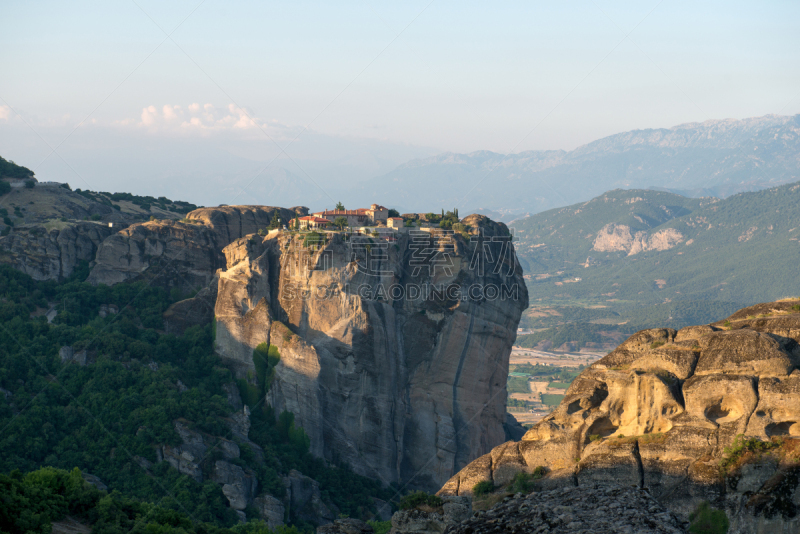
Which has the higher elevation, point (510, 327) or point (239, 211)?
point (239, 211)

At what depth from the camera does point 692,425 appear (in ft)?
101

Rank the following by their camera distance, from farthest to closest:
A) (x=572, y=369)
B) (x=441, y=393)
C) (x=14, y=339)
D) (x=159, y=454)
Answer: (x=572, y=369) < (x=441, y=393) < (x=14, y=339) < (x=159, y=454)

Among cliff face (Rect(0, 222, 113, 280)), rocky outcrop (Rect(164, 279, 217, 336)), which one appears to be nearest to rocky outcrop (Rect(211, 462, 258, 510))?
rocky outcrop (Rect(164, 279, 217, 336))

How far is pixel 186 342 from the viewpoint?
6278 centimetres

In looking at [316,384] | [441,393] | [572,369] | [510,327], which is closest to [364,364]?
[316,384]

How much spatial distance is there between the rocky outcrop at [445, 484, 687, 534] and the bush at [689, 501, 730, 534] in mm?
4022

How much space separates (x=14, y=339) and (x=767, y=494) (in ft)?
162

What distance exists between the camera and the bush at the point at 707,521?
2809 centimetres

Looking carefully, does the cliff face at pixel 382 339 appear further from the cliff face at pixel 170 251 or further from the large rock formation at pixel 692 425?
the large rock formation at pixel 692 425

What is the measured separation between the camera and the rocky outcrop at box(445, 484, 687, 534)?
23.7 metres

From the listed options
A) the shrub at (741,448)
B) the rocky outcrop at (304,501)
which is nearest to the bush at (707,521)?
the shrub at (741,448)

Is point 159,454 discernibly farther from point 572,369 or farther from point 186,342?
point 572,369

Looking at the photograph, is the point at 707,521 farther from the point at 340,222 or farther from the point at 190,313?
the point at 190,313

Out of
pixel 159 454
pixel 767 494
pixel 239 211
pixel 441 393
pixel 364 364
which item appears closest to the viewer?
pixel 767 494
